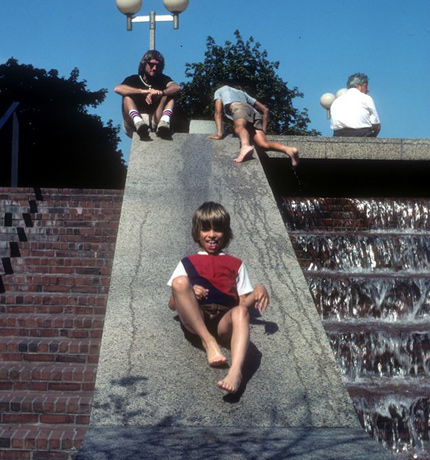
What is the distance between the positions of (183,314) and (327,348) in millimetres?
923

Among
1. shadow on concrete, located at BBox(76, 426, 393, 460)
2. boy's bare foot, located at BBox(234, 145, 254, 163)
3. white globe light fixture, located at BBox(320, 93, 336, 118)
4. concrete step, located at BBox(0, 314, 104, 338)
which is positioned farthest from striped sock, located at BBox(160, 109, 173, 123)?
white globe light fixture, located at BBox(320, 93, 336, 118)

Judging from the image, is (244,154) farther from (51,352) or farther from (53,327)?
(51,352)

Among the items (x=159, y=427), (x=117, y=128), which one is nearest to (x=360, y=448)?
(x=159, y=427)

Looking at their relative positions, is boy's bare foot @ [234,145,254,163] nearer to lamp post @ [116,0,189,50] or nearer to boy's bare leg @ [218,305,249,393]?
boy's bare leg @ [218,305,249,393]

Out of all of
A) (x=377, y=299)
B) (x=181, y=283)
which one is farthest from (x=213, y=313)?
(x=377, y=299)

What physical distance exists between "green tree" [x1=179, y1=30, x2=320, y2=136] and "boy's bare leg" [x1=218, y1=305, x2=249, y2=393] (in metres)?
33.4

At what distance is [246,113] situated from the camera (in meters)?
9.67

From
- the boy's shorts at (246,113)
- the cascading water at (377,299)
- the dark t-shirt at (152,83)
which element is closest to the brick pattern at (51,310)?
the dark t-shirt at (152,83)

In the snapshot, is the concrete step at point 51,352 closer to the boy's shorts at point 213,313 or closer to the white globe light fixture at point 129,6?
the boy's shorts at point 213,313

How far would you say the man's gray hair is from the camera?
11.5m

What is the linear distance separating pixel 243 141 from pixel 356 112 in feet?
9.10

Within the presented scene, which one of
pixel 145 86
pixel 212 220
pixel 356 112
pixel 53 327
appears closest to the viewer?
pixel 212 220

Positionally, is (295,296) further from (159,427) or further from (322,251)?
(322,251)

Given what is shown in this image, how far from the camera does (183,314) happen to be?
4816mm
